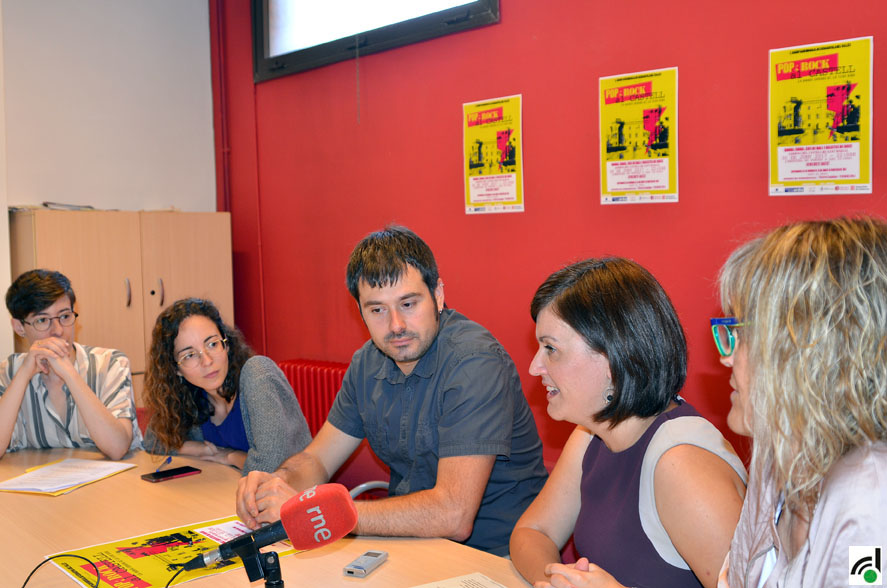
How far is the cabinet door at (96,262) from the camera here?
3896 mm

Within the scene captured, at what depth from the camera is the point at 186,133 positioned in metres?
4.83

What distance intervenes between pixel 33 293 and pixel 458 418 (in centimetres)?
189

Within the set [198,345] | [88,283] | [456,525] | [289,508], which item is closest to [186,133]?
[88,283]

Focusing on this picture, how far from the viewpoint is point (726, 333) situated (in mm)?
1216

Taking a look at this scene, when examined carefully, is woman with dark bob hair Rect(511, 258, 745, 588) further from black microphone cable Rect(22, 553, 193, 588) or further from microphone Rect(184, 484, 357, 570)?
black microphone cable Rect(22, 553, 193, 588)

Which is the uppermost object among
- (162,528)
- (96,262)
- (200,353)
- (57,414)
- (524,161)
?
(524,161)

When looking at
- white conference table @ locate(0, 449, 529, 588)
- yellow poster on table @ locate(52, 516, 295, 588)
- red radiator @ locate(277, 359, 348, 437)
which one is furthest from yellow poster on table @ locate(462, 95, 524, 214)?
yellow poster on table @ locate(52, 516, 295, 588)

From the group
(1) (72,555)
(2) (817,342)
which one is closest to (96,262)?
(1) (72,555)

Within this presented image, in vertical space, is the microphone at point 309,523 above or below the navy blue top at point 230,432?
above

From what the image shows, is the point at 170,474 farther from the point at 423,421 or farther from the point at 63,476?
the point at 423,421

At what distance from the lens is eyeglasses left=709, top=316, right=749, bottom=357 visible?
120cm

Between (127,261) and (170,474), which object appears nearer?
(170,474)

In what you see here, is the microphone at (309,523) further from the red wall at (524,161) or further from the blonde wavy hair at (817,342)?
the red wall at (524,161)

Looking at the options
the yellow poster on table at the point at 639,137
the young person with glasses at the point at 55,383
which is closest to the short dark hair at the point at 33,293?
the young person with glasses at the point at 55,383
